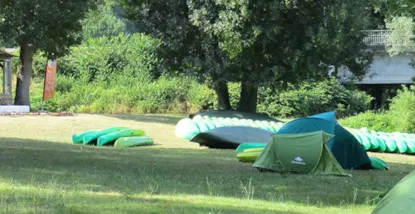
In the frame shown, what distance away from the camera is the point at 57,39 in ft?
70.0

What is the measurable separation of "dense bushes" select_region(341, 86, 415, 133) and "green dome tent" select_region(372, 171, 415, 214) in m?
23.7

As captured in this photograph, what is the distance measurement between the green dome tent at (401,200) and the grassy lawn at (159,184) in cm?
193

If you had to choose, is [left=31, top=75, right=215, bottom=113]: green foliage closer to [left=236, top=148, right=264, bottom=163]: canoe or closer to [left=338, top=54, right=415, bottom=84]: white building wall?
[left=338, top=54, right=415, bottom=84]: white building wall

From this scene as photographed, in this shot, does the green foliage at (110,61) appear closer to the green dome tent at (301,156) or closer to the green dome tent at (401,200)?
the green dome tent at (301,156)

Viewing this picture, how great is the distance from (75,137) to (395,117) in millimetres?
16766

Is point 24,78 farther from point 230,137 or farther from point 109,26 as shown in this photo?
point 109,26

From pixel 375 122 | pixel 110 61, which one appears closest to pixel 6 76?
pixel 110 61

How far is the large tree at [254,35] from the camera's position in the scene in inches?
1045

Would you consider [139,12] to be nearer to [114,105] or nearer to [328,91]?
[114,105]

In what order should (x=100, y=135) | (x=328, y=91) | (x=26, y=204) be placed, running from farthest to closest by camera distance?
(x=328, y=91)
(x=100, y=135)
(x=26, y=204)

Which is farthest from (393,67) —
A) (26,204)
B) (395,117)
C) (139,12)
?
(26,204)

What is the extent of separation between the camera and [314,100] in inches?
1633

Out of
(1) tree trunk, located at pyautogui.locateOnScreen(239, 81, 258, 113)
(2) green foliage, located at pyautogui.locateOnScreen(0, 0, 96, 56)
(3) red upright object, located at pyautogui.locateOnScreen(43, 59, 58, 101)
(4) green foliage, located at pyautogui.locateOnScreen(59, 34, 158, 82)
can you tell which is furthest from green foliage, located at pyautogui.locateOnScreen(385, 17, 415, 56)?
(2) green foliage, located at pyautogui.locateOnScreen(0, 0, 96, 56)

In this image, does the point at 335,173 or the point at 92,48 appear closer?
the point at 335,173
